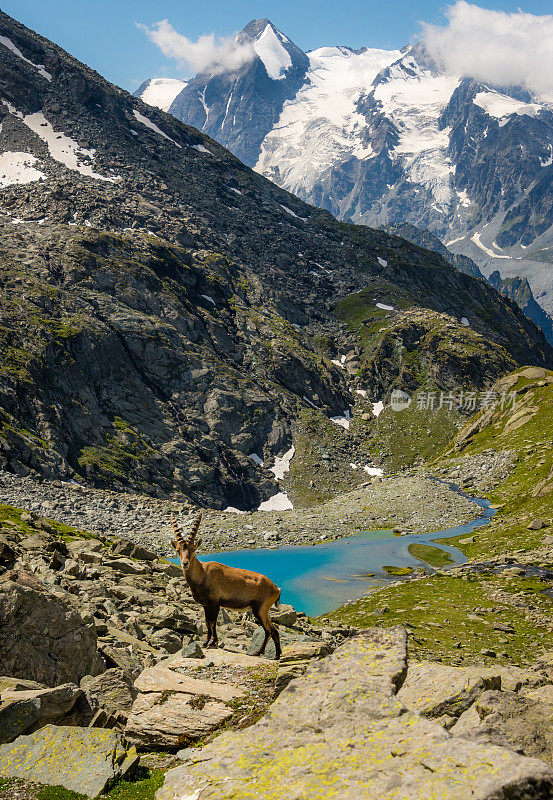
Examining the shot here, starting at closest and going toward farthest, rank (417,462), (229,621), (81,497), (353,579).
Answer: (229,621), (353,579), (81,497), (417,462)

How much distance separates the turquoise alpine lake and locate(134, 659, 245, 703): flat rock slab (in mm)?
42908

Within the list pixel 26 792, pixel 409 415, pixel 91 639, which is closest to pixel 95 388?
pixel 409 415

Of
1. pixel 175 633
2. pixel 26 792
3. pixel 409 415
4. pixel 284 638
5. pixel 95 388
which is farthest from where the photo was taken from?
pixel 409 415

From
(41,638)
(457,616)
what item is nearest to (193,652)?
(41,638)

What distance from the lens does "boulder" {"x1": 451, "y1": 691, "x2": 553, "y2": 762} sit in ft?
31.6

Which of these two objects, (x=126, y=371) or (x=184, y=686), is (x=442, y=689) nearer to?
(x=184, y=686)

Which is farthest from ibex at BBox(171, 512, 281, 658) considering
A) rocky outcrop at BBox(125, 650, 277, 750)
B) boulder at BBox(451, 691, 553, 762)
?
boulder at BBox(451, 691, 553, 762)

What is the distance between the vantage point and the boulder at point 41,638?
16984mm

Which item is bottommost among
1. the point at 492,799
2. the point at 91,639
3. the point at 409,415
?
the point at 91,639

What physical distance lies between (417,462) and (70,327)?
113236mm

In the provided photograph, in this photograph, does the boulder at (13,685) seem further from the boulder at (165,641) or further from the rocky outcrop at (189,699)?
the boulder at (165,641)

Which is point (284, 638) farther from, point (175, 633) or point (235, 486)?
point (235, 486)

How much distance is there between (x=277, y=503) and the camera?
487 feet

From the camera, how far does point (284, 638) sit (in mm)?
28453
